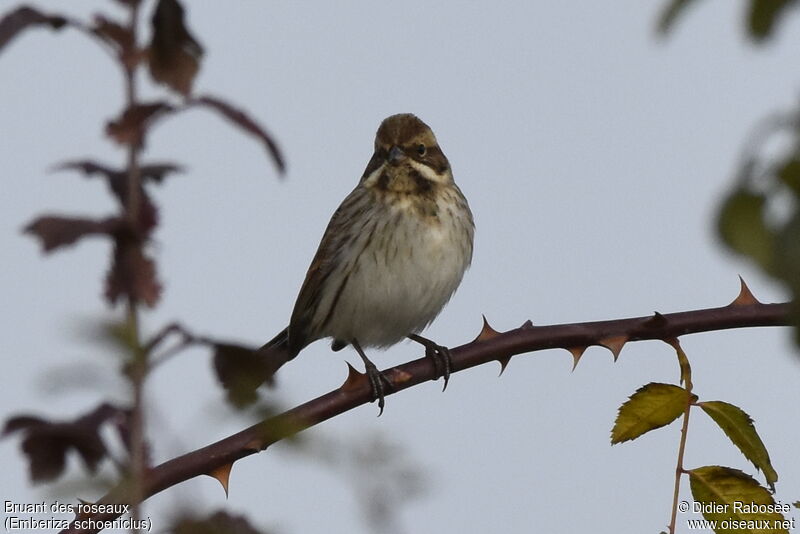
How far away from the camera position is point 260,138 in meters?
1.75

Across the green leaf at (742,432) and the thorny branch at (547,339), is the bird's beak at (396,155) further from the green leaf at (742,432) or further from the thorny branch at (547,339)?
the green leaf at (742,432)

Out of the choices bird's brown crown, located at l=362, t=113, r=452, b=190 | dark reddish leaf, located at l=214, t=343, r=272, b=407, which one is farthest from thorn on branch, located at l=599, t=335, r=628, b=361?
bird's brown crown, located at l=362, t=113, r=452, b=190

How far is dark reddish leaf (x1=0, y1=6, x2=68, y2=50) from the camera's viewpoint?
1.73 meters

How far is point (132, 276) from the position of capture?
1.61 metres

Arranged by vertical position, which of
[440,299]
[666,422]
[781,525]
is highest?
[440,299]

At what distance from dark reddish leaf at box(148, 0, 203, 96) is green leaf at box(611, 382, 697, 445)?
195 centimetres

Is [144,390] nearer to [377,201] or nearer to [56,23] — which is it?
[56,23]

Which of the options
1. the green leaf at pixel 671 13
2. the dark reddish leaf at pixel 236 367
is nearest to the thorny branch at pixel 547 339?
the dark reddish leaf at pixel 236 367

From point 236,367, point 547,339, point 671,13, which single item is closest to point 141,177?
point 236,367

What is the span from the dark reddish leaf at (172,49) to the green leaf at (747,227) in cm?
80

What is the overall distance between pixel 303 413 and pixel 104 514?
143cm

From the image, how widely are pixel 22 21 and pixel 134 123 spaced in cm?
27

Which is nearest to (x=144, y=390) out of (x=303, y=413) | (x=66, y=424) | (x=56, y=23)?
(x=66, y=424)

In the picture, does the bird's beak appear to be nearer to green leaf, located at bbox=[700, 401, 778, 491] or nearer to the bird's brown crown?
the bird's brown crown
